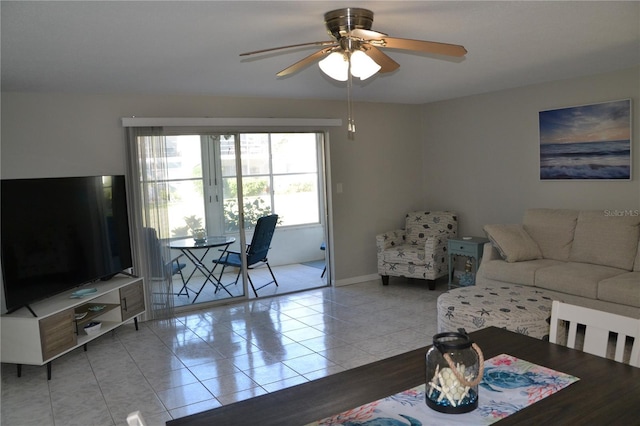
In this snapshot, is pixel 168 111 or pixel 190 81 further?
pixel 168 111

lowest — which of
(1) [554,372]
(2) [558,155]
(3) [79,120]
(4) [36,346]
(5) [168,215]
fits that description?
(4) [36,346]

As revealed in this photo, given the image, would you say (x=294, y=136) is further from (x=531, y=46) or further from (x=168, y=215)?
(x=531, y=46)

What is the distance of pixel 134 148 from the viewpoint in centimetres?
488

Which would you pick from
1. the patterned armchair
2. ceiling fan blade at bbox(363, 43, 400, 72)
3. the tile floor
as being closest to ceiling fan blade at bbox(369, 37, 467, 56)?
ceiling fan blade at bbox(363, 43, 400, 72)

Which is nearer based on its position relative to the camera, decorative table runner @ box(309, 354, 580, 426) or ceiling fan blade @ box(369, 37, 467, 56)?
decorative table runner @ box(309, 354, 580, 426)

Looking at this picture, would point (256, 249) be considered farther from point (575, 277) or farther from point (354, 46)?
point (354, 46)

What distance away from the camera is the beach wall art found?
178 inches

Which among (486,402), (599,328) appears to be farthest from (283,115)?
(486,402)

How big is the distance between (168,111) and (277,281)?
2.75 meters

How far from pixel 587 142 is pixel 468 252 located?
1634 millimetres

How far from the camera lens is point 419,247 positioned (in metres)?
6.01

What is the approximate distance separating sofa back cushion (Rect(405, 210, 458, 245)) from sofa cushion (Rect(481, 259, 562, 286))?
1.25 meters

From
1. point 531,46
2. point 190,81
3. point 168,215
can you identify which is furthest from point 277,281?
point 531,46

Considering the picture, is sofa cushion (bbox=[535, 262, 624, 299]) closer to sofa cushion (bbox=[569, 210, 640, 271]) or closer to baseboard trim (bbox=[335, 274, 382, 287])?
sofa cushion (bbox=[569, 210, 640, 271])
